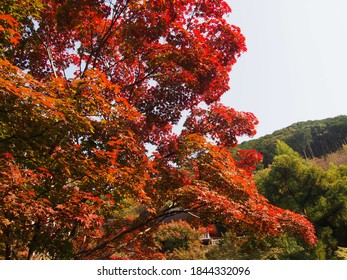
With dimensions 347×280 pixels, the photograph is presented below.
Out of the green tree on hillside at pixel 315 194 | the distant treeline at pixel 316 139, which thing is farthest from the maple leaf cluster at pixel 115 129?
the distant treeline at pixel 316 139

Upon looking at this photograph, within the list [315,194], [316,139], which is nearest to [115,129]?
[315,194]

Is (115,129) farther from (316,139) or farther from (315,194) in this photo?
(316,139)

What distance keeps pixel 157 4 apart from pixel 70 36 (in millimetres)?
2280

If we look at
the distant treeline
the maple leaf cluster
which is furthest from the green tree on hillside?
the distant treeline

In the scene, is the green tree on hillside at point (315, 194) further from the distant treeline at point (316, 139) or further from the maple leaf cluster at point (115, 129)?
the distant treeline at point (316, 139)

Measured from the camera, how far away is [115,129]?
176 inches

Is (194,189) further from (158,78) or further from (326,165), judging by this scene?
(326,165)

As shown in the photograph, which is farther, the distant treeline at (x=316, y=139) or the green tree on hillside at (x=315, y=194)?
the distant treeline at (x=316, y=139)

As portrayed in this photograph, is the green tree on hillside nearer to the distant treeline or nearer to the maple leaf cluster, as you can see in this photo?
the maple leaf cluster

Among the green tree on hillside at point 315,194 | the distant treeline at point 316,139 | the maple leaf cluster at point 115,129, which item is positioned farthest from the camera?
the distant treeline at point 316,139

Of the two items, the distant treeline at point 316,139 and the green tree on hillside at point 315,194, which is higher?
the distant treeline at point 316,139

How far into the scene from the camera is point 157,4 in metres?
5.63

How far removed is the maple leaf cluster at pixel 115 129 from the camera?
3.45 m
